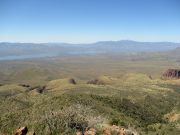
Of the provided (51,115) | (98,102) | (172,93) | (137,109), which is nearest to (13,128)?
(51,115)

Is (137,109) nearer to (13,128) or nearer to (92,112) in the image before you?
(92,112)

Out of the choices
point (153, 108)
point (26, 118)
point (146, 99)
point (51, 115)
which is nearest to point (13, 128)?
point (26, 118)

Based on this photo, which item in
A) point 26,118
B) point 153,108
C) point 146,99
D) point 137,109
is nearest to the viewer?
point 26,118

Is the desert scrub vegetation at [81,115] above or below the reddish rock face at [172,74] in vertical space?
above

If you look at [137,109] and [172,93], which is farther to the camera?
[172,93]

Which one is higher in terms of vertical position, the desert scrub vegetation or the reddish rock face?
the desert scrub vegetation

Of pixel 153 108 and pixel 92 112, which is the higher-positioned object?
pixel 92 112

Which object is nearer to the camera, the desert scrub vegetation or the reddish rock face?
the desert scrub vegetation

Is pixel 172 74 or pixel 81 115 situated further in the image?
pixel 172 74

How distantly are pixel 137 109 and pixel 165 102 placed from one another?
18552mm

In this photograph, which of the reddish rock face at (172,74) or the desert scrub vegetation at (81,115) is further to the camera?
the reddish rock face at (172,74)

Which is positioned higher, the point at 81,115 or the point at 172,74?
the point at 81,115

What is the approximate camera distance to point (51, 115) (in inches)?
1889

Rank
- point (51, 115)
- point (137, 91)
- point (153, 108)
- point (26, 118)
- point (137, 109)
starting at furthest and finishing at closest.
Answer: point (137, 91) < point (153, 108) < point (137, 109) < point (26, 118) < point (51, 115)
